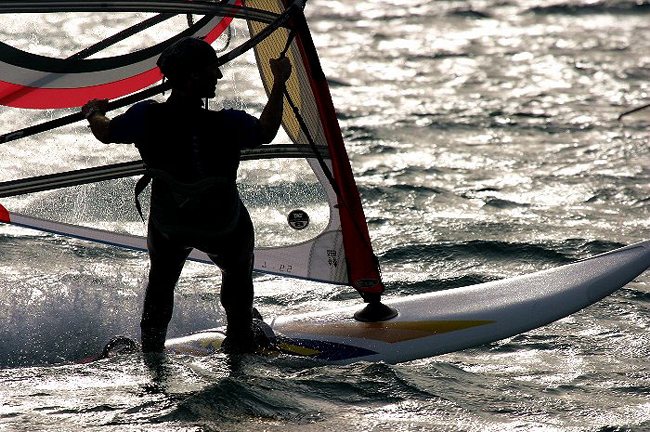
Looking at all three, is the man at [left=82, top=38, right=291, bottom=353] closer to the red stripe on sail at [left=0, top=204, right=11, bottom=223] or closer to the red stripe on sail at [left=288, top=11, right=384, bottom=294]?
the red stripe on sail at [left=288, top=11, right=384, bottom=294]

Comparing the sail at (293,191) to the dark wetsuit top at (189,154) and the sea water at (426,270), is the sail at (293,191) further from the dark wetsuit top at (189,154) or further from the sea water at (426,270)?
the dark wetsuit top at (189,154)

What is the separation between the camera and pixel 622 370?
575cm

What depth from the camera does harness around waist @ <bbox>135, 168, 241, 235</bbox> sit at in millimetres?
4988

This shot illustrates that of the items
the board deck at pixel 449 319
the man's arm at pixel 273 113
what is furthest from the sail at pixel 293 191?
the man's arm at pixel 273 113

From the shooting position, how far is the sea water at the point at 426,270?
16.6ft

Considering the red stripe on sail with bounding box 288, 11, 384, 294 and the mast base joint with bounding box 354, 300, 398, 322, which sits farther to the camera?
the mast base joint with bounding box 354, 300, 398, 322

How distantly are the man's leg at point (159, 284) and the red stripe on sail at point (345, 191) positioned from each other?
908 mm

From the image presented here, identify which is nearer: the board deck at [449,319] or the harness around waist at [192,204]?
the harness around waist at [192,204]

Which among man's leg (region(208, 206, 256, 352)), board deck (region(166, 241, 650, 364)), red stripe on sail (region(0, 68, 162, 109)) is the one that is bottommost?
board deck (region(166, 241, 650, 364))

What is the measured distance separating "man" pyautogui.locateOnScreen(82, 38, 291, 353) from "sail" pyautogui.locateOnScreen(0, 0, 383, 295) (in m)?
0.64

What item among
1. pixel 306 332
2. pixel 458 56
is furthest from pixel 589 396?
pixel 458 56

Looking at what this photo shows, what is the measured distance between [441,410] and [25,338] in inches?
87.0

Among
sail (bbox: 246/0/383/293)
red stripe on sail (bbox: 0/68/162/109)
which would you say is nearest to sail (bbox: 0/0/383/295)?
sail (bbox: 246/0/383/293)

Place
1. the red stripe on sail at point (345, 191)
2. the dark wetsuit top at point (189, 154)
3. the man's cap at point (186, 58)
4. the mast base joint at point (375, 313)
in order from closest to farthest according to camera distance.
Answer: the man's cap at point (186, 58) → the dark wetsuit top at point (189, 154) → the red stripe on sail at point (345, 191) → the mast base joint at point (375, 313)
